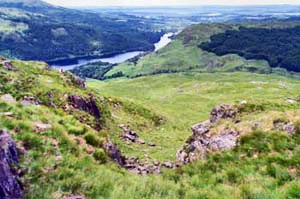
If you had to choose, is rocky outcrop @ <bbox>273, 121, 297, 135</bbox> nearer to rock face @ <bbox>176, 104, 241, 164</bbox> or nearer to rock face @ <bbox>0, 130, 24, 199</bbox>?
rock face @ <bbox>176, 104, 241, 164</bbox>

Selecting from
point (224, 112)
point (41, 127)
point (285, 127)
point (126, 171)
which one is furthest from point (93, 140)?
point (224, 112)

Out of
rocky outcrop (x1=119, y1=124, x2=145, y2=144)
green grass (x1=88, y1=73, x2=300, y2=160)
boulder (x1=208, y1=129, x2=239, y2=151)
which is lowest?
green grass (x1=88, y1=73, x2=300, y2=160)

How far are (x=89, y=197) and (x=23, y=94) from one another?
25.1m

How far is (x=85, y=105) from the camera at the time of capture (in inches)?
1655

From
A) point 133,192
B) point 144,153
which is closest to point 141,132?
point 144,153

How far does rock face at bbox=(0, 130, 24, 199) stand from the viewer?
41.5 ft

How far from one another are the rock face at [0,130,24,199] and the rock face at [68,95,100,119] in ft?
81.9

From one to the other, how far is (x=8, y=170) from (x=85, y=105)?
28.7 m

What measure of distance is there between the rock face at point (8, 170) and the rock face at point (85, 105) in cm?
2496

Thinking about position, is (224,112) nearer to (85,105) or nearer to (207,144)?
(207,144)

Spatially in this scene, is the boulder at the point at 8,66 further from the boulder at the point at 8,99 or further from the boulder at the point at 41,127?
the boulder at the point at 41,127

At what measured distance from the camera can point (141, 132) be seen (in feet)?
153

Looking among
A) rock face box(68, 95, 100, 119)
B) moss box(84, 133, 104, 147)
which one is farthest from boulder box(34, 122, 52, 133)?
rock face box(68, 95, 100, 119)

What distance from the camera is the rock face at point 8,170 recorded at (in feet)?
41.5
